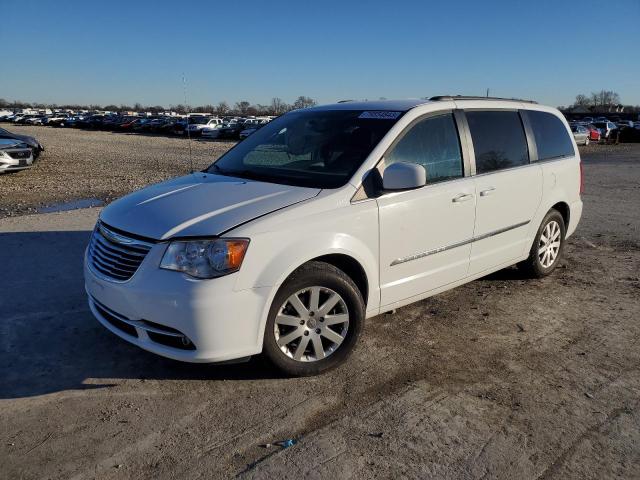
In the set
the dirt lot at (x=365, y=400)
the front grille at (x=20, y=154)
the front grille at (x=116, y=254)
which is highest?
the front grille at (x=116, y=254)

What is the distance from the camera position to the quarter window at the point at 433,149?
4023 millimetres

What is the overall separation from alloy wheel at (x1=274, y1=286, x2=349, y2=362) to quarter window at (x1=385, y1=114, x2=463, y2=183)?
1117 millimetres

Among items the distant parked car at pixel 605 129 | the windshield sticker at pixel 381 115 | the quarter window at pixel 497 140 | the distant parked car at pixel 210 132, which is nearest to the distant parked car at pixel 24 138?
the windshield sticker at pixel 381 115

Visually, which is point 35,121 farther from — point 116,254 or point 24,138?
point 116,254

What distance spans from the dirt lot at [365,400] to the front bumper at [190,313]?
1.09 feet

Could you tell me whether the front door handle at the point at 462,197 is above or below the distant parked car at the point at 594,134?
above

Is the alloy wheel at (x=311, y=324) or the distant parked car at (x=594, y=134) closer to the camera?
the alloy wheel at (x=311, y=324)

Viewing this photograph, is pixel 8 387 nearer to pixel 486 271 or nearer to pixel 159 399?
pixel 159 399

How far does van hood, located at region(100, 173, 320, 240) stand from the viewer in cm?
325

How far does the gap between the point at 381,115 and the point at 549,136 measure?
2353mm

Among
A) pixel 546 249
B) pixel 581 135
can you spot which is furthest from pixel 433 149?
pixel 581 135

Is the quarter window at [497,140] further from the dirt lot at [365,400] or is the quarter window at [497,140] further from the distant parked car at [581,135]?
the distant parked car at [581,135]

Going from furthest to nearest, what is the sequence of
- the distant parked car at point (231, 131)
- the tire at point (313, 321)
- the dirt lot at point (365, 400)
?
the distant parked car at point (231, 131) → the tire at point (313, 321) → the dirt lot at point (365, 400)

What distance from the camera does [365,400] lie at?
3326 mm
